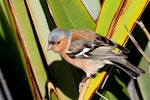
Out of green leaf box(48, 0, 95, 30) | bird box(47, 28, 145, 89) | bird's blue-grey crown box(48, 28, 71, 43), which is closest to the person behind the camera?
green leaf box(48, 0, 95, 30)

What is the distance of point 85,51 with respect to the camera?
2.16m

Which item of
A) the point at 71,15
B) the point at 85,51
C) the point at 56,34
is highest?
the point at 71,15

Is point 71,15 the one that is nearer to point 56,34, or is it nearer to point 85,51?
point 56,34

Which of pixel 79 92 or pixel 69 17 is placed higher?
pixel 69 17

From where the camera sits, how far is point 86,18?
4.66 feet

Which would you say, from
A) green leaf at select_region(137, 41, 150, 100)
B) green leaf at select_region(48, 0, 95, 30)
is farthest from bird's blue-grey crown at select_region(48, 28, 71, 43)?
green leaf at select_region(137, 41, 150, 100)

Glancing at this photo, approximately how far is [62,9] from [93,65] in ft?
3.16

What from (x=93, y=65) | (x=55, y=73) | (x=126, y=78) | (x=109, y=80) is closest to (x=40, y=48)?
(x=55, y=73)

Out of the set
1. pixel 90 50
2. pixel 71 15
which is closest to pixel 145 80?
pixel 71 15

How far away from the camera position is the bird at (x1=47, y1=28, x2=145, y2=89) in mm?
1944

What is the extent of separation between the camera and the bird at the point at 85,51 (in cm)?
194

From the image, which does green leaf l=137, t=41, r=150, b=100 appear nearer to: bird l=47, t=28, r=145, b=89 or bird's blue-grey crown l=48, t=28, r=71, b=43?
bird l=47, t=28, r=145, b=89

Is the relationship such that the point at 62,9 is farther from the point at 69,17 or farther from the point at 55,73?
the point at 55,73

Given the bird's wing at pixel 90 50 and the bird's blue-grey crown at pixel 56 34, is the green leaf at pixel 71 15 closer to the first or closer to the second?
the bird's blue-grey crown at pixel 56 34
